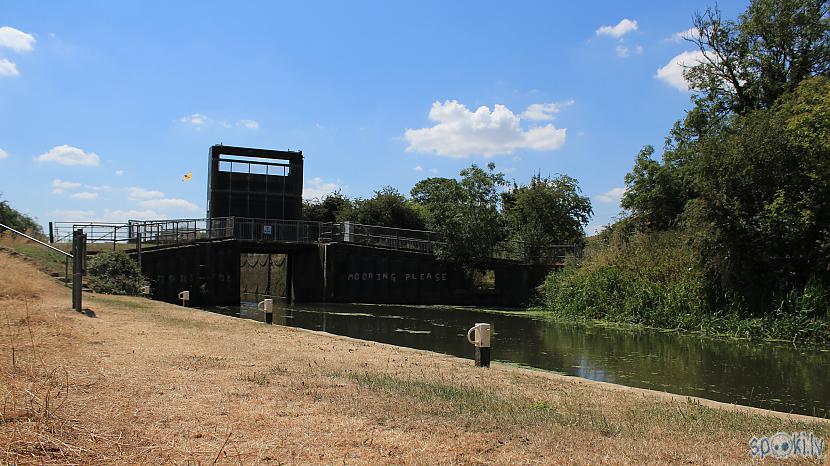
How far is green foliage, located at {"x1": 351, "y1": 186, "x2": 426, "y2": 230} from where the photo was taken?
53188mm

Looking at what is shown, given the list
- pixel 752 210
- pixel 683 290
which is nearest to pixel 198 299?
pixel 683 290

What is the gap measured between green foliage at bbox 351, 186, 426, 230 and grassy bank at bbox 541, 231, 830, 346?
2056cm

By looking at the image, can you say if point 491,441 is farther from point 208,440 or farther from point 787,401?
point 787,401

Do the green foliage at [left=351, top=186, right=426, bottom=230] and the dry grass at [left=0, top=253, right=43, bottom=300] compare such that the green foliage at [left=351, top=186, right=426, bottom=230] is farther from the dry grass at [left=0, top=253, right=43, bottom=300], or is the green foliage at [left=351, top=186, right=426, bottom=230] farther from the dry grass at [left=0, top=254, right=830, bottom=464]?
the dry grass at [left=0, top=254, right=830, bottom=464]

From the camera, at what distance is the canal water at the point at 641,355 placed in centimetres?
1226

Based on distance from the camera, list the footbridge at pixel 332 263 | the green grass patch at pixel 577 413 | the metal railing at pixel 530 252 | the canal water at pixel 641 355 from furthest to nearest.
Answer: the metal railing at pixel 530 252
the footbridge at pixel 332 263
the canal water at pixel 641 355
the green grass patch at pixel 577 413

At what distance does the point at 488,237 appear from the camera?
41562 mm

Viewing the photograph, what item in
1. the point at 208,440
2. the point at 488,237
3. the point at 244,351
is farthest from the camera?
the point at 488,237

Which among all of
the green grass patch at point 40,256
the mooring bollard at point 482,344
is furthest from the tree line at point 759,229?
the green grass patch at point 40,256

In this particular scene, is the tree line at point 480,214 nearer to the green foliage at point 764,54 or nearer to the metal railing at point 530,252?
the metal railing at point 530,252

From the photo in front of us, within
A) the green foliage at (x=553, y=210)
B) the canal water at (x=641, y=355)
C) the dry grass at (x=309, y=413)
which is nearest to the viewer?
the dry grass at (x=309, y=413)

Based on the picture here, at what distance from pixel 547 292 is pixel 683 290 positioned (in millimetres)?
10912

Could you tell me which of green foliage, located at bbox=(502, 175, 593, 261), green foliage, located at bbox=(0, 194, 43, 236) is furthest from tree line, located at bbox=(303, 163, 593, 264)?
green foliage, located at bbox=(0, 194, 43, 236)

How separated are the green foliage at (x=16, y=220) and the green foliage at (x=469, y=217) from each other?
2508 cm
